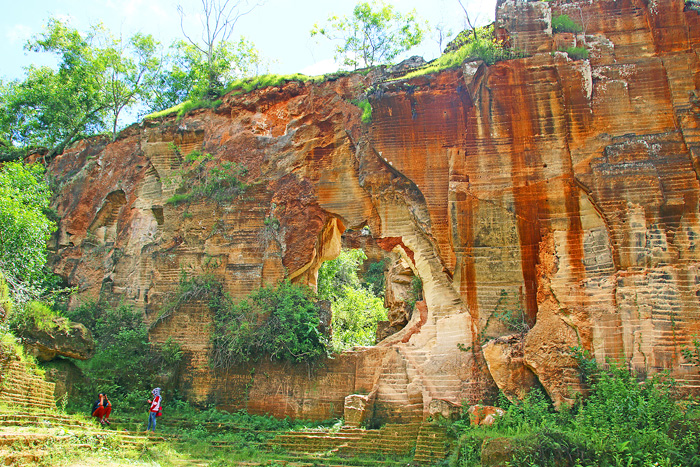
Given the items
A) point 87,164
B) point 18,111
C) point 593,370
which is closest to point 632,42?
point 593,370

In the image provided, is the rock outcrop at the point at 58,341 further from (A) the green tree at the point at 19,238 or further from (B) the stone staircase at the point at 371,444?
(B) the stone staircase at the point at 371,444

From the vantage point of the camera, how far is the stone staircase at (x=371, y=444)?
9352mm

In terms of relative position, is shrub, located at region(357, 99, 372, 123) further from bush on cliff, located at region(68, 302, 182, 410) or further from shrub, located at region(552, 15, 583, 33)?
bush on cliff, located at region(68, 302, 182, 410)

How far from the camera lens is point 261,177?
48.5 feet

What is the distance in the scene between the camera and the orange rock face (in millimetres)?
10055

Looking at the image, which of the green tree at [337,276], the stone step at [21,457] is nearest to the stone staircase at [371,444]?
the stone step at [21,457]

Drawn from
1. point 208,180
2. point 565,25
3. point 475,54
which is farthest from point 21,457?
point 565,25

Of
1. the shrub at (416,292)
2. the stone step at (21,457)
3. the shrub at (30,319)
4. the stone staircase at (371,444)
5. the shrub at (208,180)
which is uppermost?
the shrub at (208,180)

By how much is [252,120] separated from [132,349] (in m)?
6.76

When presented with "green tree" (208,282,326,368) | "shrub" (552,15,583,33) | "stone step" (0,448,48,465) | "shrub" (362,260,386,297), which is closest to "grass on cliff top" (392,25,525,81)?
"shrub" (552,15,583,33)

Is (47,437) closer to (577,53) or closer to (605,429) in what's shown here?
(605,429)

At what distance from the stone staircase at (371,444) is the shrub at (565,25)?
870 cm

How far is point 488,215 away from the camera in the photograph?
37.8ft

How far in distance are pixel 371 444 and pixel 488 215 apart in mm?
4998
